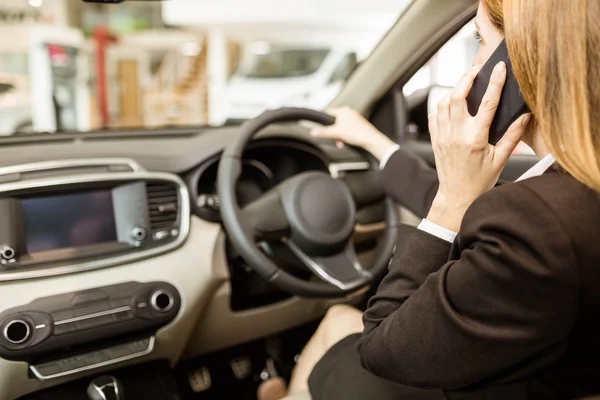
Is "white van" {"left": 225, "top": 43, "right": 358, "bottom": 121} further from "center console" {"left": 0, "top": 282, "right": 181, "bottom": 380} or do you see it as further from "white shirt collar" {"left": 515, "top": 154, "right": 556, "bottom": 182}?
"white shirt collar" {"left": 515, "top": 154, "right": 556, "bottom": 182}

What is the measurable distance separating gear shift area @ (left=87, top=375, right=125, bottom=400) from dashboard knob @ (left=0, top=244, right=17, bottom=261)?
335 mm

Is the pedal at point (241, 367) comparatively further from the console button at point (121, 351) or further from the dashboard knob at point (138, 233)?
the dashboard knob at point (138, 233)

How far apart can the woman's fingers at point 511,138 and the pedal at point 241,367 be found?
1.25m

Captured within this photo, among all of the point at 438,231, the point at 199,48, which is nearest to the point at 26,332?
the point at 438,231

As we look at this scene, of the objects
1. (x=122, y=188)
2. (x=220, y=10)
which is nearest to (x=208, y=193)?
(x=122, y=188)

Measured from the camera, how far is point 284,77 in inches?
362

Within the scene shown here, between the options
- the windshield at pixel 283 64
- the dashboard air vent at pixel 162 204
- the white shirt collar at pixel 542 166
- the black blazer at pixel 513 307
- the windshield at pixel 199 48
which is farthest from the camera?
the windshield at pixel 283 64

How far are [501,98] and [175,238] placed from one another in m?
0.87

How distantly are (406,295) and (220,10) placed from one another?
913 cm

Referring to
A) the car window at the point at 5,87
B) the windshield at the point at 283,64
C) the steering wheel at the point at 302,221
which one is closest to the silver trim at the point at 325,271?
the steering wheel at the point at 302,221

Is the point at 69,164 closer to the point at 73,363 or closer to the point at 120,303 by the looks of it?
the point at 120,303

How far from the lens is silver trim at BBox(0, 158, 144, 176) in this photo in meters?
1.32

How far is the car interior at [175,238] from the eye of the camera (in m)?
1.34

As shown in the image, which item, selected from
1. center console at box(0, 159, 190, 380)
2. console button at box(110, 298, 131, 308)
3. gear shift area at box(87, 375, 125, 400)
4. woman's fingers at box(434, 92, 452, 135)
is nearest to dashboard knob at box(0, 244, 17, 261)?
center console at box(0, 159, 190, 380)
